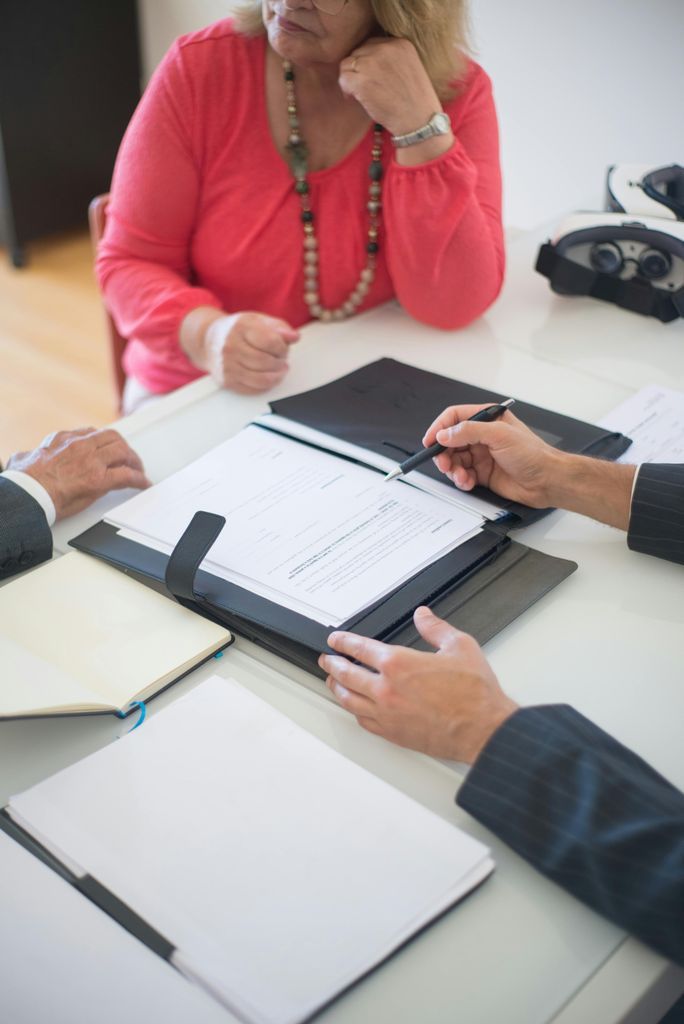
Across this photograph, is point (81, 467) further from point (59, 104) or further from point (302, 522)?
point (59, 104)

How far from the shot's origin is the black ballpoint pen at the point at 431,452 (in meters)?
1.11

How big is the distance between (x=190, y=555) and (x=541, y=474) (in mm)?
402

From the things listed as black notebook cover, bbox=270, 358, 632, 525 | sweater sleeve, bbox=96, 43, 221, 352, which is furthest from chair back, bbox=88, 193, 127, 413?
black notebook cover, bbox=270, 358, 632, 525

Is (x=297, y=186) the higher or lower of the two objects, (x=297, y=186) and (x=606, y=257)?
the higher

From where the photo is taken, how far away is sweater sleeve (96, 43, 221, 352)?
1.42 metres

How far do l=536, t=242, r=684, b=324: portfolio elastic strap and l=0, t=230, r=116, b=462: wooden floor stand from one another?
1394mm

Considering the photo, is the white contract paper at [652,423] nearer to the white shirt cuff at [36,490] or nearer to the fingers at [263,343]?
the fingers at [263,343]

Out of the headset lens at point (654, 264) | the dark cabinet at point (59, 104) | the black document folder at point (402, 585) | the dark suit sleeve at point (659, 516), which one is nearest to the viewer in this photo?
the black document folder at point (402, 585)

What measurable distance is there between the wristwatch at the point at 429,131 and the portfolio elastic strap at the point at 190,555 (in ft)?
2.38

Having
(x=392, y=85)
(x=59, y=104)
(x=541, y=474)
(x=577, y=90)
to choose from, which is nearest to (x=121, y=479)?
(x=541, y=474)

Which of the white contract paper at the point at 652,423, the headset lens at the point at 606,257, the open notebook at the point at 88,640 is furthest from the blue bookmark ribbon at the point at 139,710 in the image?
the headset lens at the point at 606,257

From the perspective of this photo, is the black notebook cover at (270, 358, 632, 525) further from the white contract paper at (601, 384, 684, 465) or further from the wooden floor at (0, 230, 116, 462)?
the wooden floor at (0, 230, 116, 462)

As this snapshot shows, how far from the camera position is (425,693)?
0.81m

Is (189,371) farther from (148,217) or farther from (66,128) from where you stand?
(66,128)
